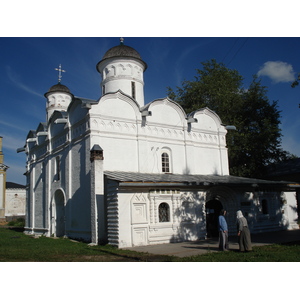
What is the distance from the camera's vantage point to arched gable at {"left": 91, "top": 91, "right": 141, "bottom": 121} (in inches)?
648

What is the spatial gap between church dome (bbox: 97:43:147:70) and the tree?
8.24 metres

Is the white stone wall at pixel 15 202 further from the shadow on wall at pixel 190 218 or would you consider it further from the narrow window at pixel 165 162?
the shadow on wall at pixel 190 218

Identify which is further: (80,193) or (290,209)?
(290,209)

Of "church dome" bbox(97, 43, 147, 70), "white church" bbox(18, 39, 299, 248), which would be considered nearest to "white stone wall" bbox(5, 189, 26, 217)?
"white church" bbox(18, 39, 299, 248)

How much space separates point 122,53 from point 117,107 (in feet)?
18.5

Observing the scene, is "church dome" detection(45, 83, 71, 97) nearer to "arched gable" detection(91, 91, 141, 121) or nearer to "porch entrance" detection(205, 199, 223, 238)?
"arched gable" detection(91, 91, 141, 121)

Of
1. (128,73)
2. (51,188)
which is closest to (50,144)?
(51,188)

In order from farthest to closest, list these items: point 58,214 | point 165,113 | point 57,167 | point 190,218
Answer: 1. point 57,167
2. point 58,214
3. point 165,113
4. point 190,218

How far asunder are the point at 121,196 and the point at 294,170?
22389 millimetres

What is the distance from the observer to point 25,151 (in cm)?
2572

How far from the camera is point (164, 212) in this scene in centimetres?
1487

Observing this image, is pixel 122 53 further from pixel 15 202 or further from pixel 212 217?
pixel 15 202

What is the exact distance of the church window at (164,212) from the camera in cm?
1473

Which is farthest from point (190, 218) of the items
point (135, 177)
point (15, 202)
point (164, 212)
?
point (15, 202)
